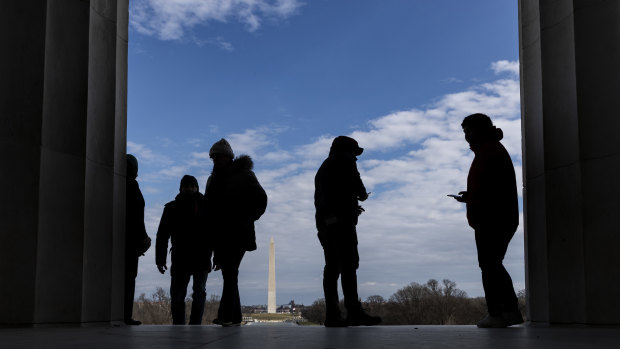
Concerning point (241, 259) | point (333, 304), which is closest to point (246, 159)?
point (241, 259)

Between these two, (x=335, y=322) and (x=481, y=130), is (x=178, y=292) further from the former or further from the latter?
(x=481, y=130)

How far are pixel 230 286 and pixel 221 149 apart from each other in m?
1.51

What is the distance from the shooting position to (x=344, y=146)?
743 centimetres

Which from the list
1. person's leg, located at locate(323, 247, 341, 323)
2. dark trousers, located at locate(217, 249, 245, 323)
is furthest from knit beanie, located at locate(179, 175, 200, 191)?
person's leg, located at locate(323, 247, 341, 323)

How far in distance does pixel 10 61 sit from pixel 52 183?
131 cm

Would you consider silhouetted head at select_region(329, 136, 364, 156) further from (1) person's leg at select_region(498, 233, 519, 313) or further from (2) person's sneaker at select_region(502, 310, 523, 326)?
(2) person's sneaker at select_region(502, 310, 523, 326)

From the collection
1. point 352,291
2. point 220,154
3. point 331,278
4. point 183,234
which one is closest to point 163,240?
point 183,234

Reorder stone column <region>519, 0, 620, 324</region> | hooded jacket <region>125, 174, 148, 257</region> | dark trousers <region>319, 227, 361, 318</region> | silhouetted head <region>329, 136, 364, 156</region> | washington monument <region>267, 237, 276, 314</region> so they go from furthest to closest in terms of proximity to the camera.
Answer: washington monument <region>267, 237, 276, 314</region>
hooded jacket <region>125, 174, 148, 257</region>
silhouetted head <region>329, 136, 364, 156</region>
dark trousers <region>319, 227, 361, 318</region>
stone column <region>519, 0, 620, 324</region>

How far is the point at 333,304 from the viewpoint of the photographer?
7086 mm

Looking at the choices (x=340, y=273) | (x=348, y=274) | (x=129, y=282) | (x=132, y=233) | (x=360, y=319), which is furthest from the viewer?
(x=132, y=233)

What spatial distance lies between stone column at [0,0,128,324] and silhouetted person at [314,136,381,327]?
2428mm

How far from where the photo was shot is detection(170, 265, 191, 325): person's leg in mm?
8875

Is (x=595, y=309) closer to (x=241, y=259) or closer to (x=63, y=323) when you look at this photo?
(x=241, y=259)

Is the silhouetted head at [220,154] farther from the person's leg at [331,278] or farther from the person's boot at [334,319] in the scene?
the person's boot at [334,319]
